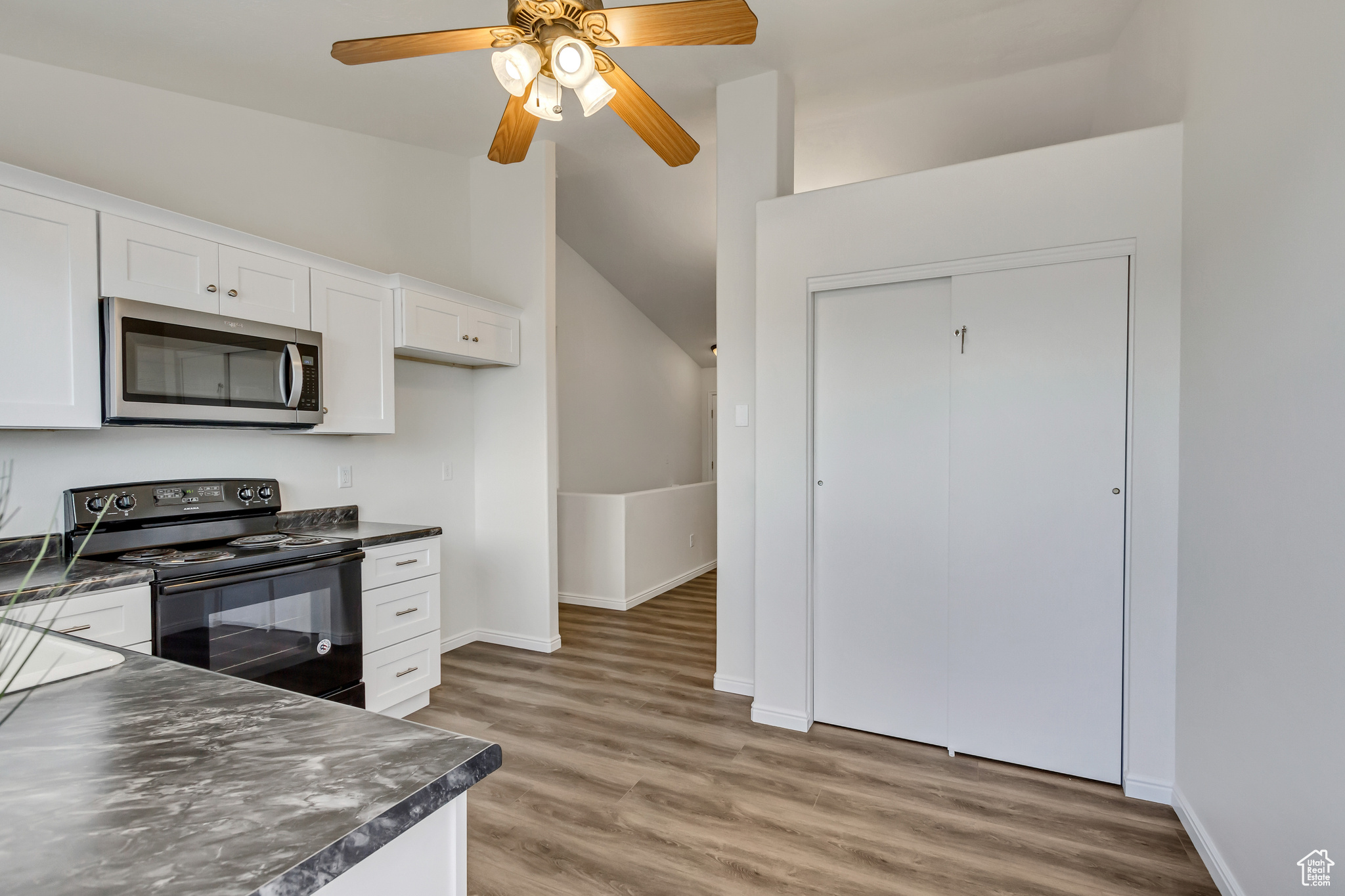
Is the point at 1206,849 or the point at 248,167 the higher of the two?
the point at 248,167

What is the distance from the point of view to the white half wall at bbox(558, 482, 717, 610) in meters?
4.74

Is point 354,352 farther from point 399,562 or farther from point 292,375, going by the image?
point 399,562

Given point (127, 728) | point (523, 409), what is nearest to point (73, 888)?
point (127, 728)

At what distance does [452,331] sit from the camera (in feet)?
11.1

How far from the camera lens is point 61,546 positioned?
7.20ft

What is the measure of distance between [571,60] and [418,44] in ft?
1.43

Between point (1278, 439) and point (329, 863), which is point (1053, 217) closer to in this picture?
point (1278, 439)

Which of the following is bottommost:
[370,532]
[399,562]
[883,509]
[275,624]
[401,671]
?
[401,671]

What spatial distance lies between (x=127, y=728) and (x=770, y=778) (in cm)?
204

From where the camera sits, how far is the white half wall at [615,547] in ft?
15.6

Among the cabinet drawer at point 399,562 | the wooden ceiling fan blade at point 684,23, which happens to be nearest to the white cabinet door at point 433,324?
the cabinet drawer at point 399,562

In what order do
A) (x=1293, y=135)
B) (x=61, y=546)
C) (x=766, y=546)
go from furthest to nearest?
(x=766, y=546), (x=61, y=546), (x=1293, y=135)

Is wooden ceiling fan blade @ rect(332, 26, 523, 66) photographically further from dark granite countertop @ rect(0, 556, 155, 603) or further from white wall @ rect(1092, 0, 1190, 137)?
white wall @ rect(1092, 0, 1190, 137)

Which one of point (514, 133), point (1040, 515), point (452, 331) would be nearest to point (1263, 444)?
point (1040, 515)
